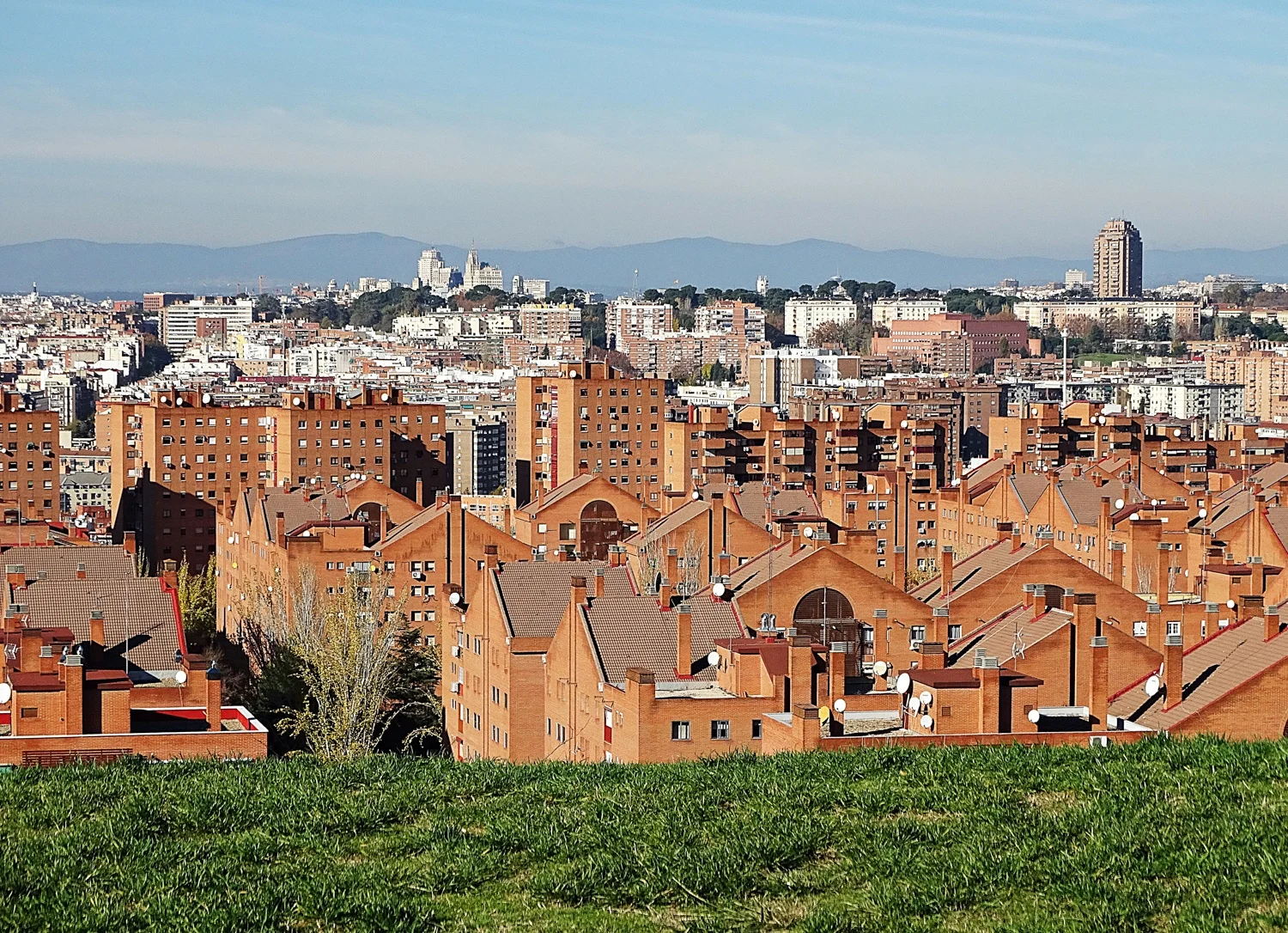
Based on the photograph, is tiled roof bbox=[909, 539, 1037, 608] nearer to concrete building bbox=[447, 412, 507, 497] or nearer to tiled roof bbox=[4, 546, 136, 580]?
tiled roof bbox=[4, 546, 136, 580]

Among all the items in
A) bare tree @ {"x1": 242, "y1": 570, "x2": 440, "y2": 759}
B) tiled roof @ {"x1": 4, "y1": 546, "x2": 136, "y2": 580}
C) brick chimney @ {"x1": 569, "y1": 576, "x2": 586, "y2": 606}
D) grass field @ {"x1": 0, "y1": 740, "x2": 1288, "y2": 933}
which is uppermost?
grass field @ {"x1": 0, "y1": 740, "x2": 1288, "y2": 933}

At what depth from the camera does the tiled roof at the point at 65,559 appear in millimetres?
36188

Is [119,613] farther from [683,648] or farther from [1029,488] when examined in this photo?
[1029,488]

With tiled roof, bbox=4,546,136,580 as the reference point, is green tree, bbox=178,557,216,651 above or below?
below

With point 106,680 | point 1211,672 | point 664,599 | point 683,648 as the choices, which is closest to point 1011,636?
point 1211,672

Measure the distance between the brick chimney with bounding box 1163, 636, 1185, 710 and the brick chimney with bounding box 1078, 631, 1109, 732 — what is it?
683mm

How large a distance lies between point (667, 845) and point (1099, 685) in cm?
1223

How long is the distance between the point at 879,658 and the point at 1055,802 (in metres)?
14.5

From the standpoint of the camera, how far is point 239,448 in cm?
8025

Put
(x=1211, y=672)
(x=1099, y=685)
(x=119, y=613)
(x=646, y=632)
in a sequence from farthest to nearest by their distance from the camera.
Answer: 1. (x=119, y=613)
2. (x=646, y=632)
3. (x=1211, y=672)
4. (x=1099, y=685)

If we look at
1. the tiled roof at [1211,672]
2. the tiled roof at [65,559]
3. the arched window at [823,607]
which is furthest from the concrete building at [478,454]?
the tiled roof at [1211,672]

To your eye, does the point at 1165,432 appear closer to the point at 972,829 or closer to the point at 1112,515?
the point at 1112,515

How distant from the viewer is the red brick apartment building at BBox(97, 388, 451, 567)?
253ft

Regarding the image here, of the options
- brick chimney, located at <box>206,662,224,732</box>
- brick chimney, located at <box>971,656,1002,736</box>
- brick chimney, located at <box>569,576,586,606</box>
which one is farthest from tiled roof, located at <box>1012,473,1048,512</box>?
brick chimney, located at <box>206,662,224,732</box>
